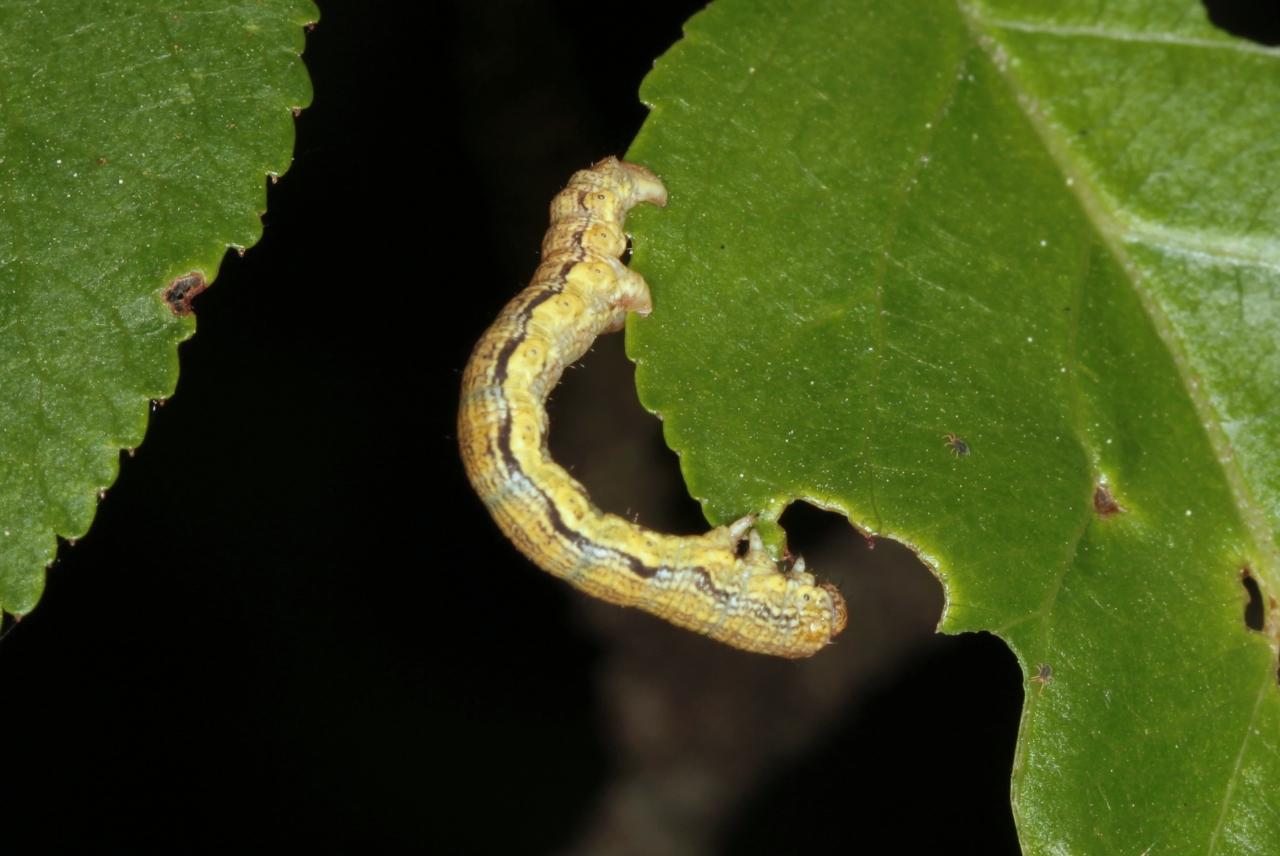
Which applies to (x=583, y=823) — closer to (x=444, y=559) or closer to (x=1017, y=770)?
(x=444, y=559)

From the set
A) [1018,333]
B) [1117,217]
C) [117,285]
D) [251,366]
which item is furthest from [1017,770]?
[251,366]

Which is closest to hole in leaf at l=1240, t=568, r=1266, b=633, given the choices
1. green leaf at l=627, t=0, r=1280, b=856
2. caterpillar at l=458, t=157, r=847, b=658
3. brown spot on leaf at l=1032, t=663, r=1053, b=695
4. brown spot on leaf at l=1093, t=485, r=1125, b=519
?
green leaf at l=627, t=0, r=1280, b=856

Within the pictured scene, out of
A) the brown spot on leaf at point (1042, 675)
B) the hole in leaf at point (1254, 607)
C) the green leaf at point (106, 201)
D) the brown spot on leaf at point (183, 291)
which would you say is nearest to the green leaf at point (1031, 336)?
the brown spot on leaf at point (1042, 675)

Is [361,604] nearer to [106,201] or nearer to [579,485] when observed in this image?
[579,485]

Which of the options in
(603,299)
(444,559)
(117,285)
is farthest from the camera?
(444,559)

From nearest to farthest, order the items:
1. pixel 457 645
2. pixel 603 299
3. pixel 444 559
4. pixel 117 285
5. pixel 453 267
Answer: pixel 117 285
pixel 603 299
pixel 453 267
pixel 444 559
pixel 457 645

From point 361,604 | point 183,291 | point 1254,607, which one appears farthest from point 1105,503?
point 361,604

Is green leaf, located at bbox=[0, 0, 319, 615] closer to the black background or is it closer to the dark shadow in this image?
the black background
